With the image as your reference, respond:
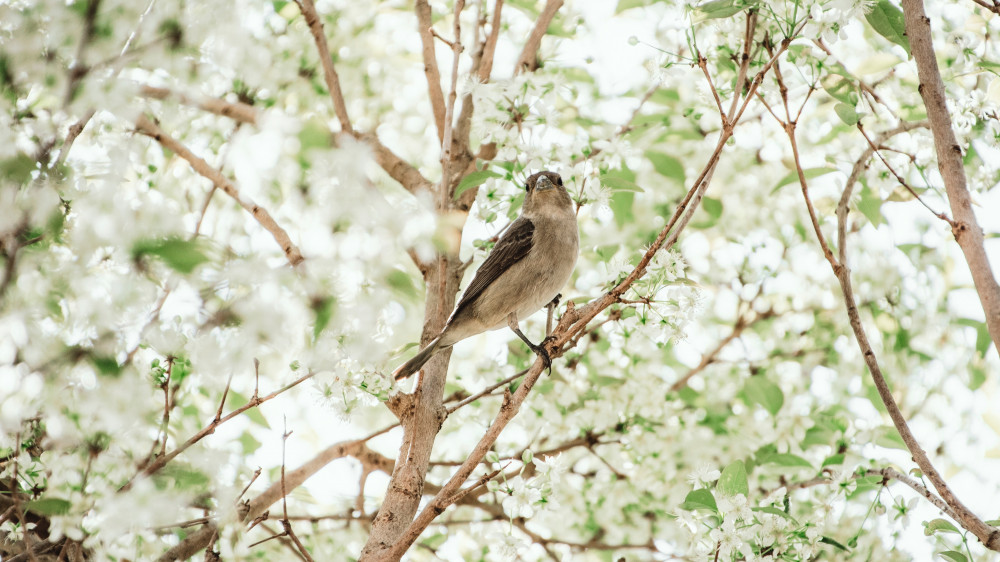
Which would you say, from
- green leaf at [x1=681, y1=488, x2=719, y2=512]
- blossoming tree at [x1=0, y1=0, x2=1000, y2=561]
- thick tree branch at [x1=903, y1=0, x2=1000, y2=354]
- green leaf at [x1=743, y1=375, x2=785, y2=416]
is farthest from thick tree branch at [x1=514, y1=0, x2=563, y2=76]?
green leaf at [x1=681, y1=488, x2=719, y2=512]

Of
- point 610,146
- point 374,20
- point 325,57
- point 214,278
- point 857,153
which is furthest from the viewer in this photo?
point 374,20

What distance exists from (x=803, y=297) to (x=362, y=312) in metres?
4.14

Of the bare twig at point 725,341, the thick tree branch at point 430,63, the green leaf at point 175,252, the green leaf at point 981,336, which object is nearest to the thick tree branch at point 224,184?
the thick tree branch at point 430,63

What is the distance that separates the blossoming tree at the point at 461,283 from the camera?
1.54m

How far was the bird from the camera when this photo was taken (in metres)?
4.21

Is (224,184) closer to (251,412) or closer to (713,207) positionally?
(251,412)

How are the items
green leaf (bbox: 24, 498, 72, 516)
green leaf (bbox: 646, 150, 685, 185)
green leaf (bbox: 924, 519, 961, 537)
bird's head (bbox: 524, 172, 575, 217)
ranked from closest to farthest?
green leaf (bbox: 24, 498, 72, 516)
green leaf (bbox: 924, 519, 961, 537)
green leaf (bbox: 646, 150, 685, 185)
bird's head (bbox: 524, 172, 575, 217)

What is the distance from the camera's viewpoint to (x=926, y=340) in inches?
180

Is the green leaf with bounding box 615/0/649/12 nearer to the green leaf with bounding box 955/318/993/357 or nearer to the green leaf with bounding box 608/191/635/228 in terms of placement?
the green leaf with bounding box 608/191/635/228

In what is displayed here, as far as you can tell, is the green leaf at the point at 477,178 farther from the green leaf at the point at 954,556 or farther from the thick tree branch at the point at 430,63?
the green leaf at the point at 954,556

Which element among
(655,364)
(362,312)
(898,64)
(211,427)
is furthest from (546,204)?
(362,312)

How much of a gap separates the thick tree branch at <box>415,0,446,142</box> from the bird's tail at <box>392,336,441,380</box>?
3.44 ft

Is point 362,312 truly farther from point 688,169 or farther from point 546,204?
point 688,169

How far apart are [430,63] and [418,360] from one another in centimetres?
138
